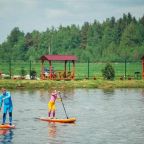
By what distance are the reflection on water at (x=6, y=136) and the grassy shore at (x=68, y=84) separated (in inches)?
1186

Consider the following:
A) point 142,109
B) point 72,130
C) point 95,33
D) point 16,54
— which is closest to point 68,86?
point 142,109

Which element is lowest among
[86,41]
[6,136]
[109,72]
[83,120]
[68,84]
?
[6,136]

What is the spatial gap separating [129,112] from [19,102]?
10.2 m

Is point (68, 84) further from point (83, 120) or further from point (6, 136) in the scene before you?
point (6, 136)

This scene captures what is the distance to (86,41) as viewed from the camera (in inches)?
6909

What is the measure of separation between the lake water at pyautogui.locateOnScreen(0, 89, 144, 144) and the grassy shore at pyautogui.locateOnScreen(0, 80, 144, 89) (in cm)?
597

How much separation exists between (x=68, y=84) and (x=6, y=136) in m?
33.5

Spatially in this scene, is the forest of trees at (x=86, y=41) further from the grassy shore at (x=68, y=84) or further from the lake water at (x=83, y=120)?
the lake water at (x=83, y=120)

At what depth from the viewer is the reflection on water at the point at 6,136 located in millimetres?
27797

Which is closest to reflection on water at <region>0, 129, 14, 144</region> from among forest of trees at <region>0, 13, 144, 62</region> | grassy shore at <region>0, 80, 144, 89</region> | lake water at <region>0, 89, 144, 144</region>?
lake water at <region>0, 89, 144, 144</region>

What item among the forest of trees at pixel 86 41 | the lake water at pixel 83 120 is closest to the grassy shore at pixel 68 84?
the lake water at pixel 83 120

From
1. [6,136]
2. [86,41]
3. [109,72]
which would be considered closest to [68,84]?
[109,72]

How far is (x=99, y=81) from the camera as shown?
65375 millimetres

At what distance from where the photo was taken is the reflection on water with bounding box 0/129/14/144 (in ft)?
91.2
